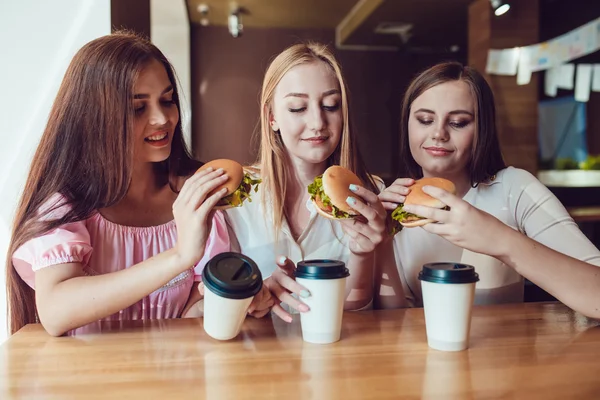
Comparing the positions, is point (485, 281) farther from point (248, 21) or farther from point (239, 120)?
point (248, 21)

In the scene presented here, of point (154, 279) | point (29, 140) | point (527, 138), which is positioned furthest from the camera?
point (527, 138)

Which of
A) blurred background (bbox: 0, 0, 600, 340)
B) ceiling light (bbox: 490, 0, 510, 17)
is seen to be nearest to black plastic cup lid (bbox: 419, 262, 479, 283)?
blurred background (bbox: 0, 0, 600, 340)

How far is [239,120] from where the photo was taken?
3.97 meters

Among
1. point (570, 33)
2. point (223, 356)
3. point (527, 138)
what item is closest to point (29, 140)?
point (223, 356)

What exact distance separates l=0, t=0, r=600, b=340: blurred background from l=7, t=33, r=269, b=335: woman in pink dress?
125 cm

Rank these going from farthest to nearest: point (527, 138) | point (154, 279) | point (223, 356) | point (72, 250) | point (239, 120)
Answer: point (527, 138), point (239, 120), point (72, 250), point (154, 279), point (223, 356)

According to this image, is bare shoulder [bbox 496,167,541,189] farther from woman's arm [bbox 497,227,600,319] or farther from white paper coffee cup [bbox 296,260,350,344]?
white paper coffee cup [bbox 296,260,350,344]

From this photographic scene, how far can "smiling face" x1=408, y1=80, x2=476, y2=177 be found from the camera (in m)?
1.76

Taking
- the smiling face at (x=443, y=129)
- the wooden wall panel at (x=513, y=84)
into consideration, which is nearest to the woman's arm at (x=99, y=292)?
the smiling face at (x=443, y=129)

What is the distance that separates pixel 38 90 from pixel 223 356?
→ 1.37m

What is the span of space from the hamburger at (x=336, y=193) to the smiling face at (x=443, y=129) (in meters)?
0.48

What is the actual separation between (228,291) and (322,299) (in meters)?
0.21

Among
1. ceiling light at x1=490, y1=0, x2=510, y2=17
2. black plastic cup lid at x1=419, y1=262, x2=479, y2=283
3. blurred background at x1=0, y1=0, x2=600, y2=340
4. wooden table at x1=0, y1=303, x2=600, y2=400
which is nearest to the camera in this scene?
wooden table at x1=0, y1=303, x2=600, y2=400

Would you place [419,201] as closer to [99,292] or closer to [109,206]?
[99,292]
